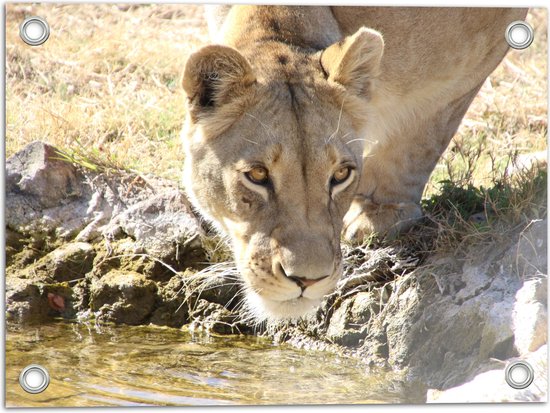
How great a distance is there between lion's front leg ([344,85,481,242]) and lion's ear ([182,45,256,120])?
1.05m

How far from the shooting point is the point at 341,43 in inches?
143

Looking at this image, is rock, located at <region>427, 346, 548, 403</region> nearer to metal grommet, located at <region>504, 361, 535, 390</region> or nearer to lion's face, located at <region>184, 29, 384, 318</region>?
metal grommet, located at <region>504, 361, 535, 390</region>

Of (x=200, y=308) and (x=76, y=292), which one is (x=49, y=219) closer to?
(x=76, y=292)

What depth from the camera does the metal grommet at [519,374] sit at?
3322 mm

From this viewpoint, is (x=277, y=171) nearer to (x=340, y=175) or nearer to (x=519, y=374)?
(x=340, y=175)

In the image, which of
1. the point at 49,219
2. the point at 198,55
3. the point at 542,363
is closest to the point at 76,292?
the point at 49,219

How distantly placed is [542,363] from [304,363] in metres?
0.86

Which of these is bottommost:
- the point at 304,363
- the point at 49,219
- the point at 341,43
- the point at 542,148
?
the point at 304,363

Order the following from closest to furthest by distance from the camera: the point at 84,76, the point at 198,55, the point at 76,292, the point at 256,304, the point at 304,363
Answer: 1. the point at 198,55
2. the point at 256,304
3. the point at 304,363
4. the point at 76,292
5. the point at 84,76

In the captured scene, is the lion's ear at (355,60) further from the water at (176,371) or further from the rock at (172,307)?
the rock at (172,307)

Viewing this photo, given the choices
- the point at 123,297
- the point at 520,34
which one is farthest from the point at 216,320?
the point at 520,34

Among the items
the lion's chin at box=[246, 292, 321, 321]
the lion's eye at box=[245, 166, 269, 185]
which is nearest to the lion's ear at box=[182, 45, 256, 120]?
the lion's eye at box=[245, 166, 269, 185]

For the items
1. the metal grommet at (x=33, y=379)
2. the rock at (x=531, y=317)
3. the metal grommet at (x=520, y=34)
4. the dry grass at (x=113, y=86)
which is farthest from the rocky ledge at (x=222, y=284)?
the metal grommet at (x=520, y=34)

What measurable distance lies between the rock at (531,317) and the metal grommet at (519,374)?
6cm
